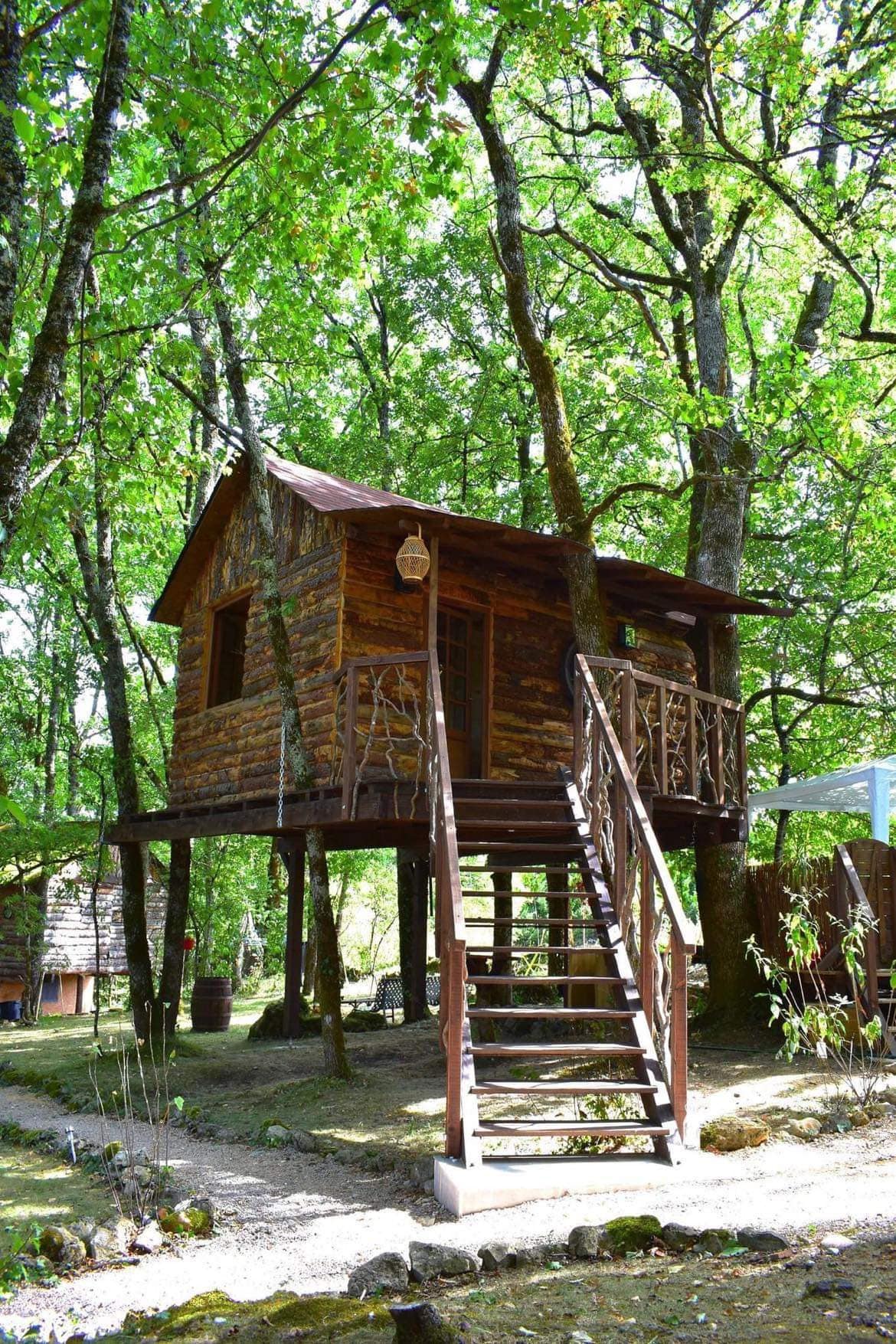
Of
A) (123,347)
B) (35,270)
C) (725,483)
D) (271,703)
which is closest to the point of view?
(123,347)

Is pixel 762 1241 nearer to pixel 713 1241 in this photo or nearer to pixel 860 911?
pixel 713 1241

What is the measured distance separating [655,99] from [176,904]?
11.1 metres

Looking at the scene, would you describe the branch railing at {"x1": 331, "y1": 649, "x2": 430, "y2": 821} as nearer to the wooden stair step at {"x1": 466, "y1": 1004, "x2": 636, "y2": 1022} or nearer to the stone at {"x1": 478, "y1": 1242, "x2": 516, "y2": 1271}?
the wooden stair step at {"x1": 466, "y1": 1004, "x2": 636, "y2": 1022}

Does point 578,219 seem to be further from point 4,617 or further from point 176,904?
point 4,617

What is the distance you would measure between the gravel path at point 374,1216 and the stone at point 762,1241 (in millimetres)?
276

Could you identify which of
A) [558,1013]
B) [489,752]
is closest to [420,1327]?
[558,1013]

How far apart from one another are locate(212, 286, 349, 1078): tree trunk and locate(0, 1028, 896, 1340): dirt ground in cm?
146

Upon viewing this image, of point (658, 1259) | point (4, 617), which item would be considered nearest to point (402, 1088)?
point (658, 1259)

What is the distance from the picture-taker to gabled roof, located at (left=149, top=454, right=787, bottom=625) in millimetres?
9398

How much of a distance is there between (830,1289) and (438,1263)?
1.50 meters

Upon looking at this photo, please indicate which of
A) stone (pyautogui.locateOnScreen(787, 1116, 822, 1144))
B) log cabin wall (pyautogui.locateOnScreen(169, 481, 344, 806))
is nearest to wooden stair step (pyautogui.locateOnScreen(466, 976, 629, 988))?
stone (pyautogui.locateOnScreen(787, 1116, 822, 1144))

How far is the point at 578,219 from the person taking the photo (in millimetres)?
17547

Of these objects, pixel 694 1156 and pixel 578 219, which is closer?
pixel 694 1156

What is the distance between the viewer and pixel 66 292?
4637 millimetres
